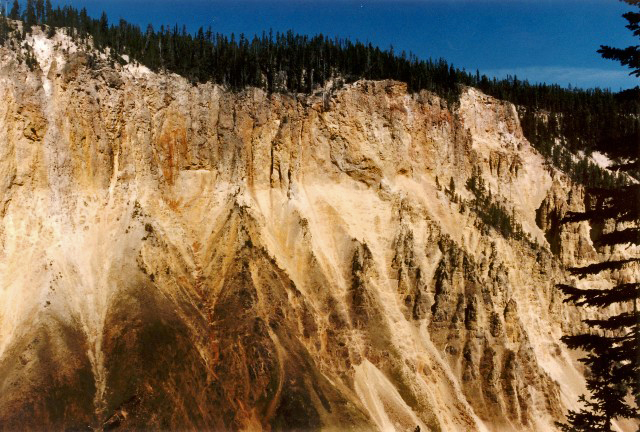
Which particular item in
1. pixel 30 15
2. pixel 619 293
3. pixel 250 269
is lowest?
pixel 250 269

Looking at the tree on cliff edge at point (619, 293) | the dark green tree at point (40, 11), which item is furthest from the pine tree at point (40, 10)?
the tree on cliff edge at point (619, 293)

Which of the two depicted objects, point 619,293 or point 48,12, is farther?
point 48,12

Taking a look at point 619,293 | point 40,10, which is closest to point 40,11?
point 40,10

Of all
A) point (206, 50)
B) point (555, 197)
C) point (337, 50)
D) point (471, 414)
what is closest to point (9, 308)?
point (206, 50)

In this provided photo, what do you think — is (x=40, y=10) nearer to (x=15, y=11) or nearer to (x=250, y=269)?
(x=15, y=11)

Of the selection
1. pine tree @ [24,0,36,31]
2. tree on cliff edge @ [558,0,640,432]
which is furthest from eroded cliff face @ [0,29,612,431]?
tree on cliff edge @ [558,0,640,432]

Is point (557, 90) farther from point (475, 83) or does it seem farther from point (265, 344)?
point (265, 344)

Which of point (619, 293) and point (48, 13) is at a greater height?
point (48, 13)

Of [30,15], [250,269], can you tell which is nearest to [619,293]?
[250,269]
